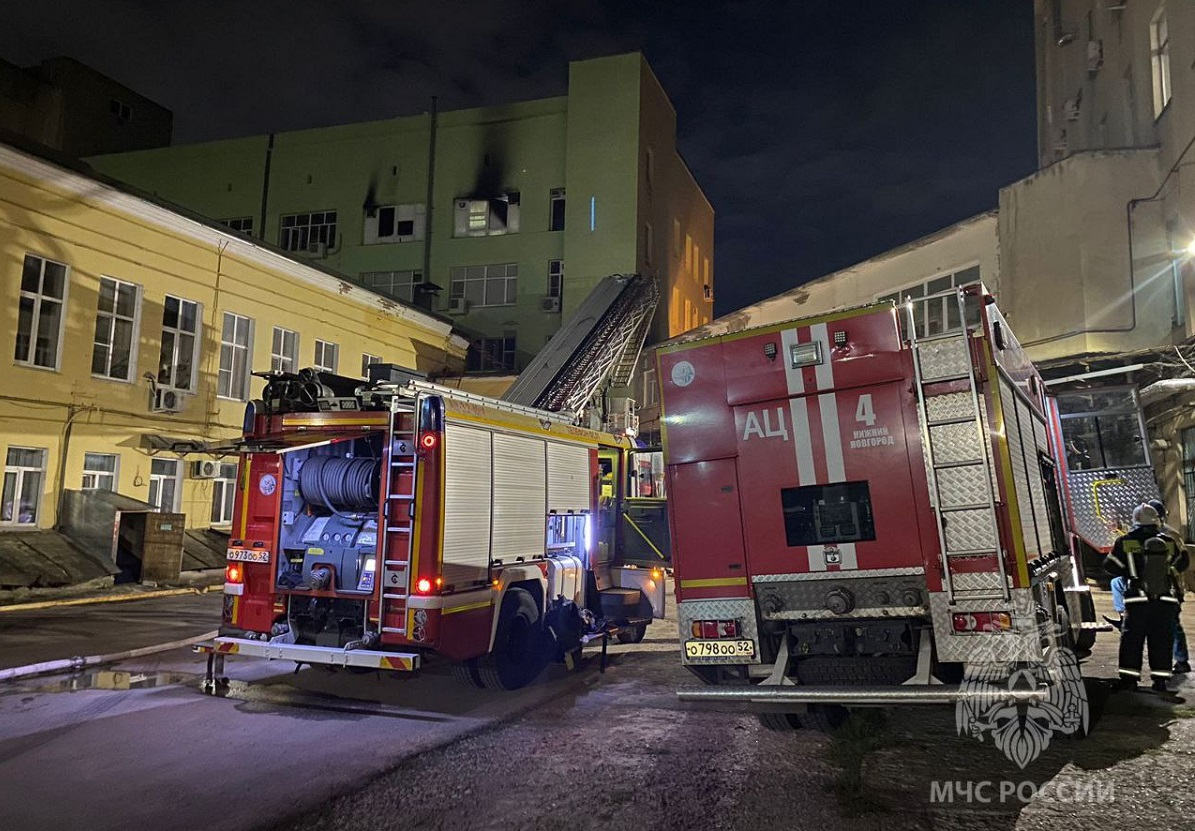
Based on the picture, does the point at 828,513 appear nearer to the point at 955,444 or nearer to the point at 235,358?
the point at 955,444

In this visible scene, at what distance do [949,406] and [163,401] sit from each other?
17138 millimetres

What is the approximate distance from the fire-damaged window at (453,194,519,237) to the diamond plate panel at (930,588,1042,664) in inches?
1222

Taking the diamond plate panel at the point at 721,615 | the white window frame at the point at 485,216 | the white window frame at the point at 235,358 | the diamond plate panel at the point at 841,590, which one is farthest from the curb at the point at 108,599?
the white window frame at the point at 485,216

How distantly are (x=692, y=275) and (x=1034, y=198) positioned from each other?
24.4 meters

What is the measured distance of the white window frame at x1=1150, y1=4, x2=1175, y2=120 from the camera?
16.3 m

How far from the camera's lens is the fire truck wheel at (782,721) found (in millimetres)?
6176

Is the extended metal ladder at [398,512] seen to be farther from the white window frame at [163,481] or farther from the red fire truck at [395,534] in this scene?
the white window frame at [163,481]

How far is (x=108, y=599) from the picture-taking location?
1352 centimetres

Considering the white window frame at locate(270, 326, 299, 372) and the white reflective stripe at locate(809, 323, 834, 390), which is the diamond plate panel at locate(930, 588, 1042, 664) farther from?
the white window frame at locate(270, 326, 299, 372)

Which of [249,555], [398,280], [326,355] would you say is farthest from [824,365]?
[398,280]

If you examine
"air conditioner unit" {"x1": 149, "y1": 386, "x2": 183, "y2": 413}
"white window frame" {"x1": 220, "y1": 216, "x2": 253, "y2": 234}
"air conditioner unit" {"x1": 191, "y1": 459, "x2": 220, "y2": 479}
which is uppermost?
"white window frame" {"x1": 220, "y1": 216, "x2": 253, "y2": 234}

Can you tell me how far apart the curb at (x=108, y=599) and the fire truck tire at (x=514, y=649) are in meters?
9.05

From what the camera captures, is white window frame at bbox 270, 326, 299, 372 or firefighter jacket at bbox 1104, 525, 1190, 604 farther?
white window frame at bbox 270, 326, 299, 372

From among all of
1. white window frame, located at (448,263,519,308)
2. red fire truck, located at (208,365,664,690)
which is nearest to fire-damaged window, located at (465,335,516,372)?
white window frame, located at (448,263,519,308)
